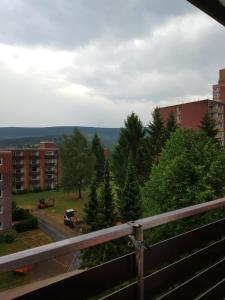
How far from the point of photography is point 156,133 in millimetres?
25328

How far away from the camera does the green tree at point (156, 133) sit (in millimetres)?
24891

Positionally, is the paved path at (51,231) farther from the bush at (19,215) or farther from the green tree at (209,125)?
the green tree at (209,125)

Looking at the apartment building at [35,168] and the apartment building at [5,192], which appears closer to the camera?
the apartment building at [5,192]

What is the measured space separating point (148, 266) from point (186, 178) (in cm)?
1283

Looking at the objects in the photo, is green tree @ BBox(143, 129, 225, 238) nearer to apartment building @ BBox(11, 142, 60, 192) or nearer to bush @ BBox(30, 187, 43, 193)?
bush @ BBox(30, 187, 43, 193)

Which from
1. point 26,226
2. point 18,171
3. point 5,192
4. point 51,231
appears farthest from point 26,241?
point 18,171

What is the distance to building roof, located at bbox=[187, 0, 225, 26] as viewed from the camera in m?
1.62

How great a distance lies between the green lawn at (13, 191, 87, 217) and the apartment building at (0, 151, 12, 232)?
5.98 m

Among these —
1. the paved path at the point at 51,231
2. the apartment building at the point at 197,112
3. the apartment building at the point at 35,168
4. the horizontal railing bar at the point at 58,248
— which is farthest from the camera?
the apartment building at the point at 35,168

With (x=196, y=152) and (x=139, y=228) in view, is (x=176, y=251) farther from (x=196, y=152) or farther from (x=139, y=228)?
(x=196, y=152)

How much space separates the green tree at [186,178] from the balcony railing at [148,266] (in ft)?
36.5

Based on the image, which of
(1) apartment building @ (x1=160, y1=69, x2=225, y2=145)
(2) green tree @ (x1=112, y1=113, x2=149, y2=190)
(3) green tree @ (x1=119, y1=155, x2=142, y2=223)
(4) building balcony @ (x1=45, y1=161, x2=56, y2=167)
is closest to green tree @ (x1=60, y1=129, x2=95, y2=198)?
(2) green tree @ (x1=112, y1=113, x2=149, y2=190)

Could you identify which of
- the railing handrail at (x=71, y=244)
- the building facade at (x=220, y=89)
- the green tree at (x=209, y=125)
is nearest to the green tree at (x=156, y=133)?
Result: the green tree at (x=209, y=125)

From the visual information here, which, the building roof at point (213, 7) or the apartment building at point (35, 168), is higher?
the building roof at point (213, 7)
